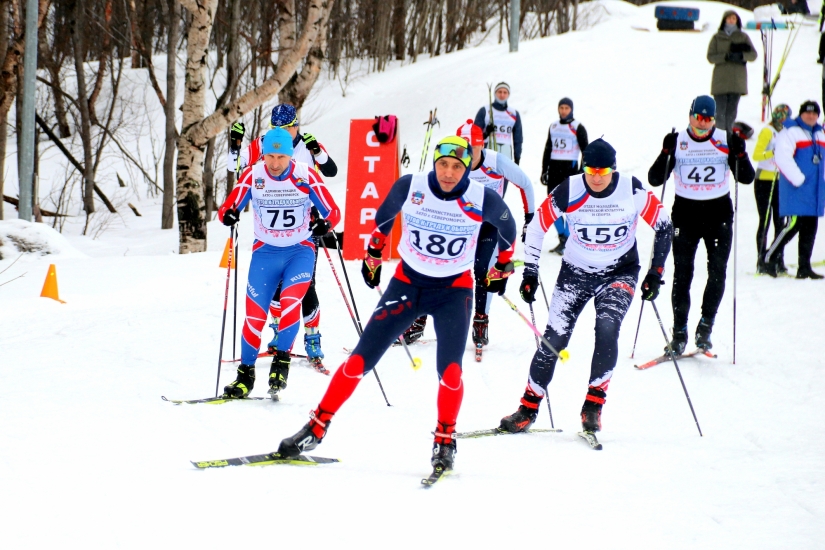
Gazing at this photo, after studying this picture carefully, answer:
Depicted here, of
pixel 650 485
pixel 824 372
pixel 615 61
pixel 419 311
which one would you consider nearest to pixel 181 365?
pixel 419 311

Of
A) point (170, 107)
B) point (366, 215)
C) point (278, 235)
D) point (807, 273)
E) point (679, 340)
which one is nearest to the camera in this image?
point (278, 235)

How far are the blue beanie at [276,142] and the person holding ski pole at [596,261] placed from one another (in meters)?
1.69

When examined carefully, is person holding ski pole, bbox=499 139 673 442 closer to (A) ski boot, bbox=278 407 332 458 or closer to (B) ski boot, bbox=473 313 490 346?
(A) ski boot, bbox=278 407 332 458

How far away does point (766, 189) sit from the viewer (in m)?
10.1

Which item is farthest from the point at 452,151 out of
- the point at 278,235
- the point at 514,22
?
the point at 514,22

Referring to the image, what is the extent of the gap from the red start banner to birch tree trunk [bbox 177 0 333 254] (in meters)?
1.49

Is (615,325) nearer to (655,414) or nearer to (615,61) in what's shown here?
(655,414)

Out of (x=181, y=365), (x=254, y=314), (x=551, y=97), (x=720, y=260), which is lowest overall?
(x=181, y=365)

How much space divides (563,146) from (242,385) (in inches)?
268

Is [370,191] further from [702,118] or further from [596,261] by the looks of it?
[596,261]

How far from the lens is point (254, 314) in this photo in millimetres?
5707

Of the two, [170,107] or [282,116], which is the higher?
[170,107]

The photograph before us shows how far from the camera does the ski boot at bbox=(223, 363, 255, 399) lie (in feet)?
18.3

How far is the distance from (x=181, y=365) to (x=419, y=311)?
308 cm
